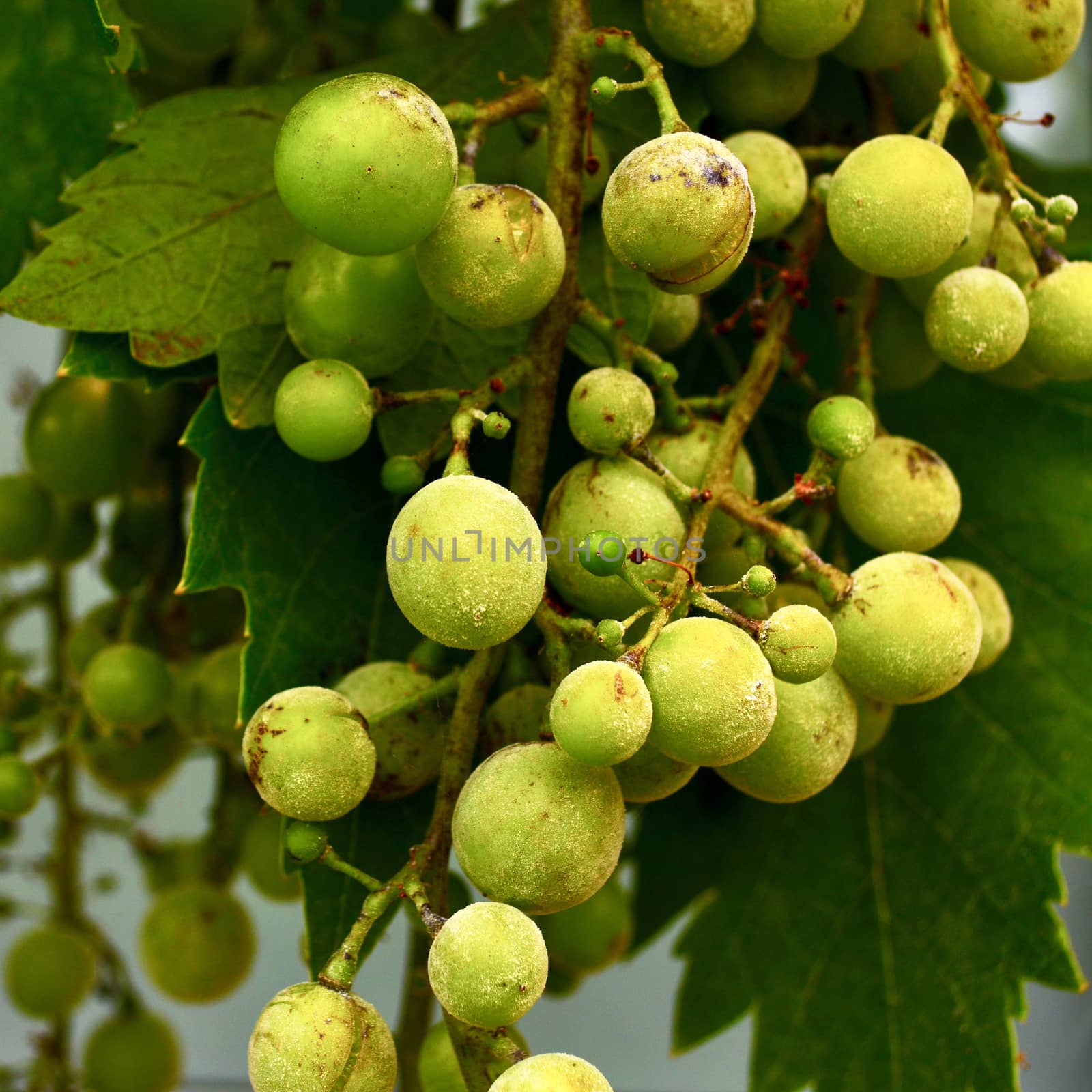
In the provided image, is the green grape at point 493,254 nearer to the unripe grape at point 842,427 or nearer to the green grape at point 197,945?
the unripe grape at point 842,427

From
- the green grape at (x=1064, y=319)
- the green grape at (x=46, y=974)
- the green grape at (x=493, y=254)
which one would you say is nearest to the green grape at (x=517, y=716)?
the green grape at (x=493, y=254)

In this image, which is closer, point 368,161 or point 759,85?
point 368,161

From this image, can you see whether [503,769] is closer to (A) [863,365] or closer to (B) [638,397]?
(B) [638,397]

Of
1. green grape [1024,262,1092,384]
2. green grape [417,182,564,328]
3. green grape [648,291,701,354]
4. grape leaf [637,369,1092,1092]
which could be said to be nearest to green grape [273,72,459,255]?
green grape [417,182,564,328]

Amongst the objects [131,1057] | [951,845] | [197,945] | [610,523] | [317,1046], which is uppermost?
[610,523]

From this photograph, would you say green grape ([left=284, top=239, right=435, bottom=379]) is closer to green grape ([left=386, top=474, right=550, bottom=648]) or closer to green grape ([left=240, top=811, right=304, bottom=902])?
green grape ([left=386, top=474, right=550, bottom=648])

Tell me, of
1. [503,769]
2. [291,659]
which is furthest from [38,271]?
[503,769]

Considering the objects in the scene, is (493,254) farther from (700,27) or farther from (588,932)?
(588,932)

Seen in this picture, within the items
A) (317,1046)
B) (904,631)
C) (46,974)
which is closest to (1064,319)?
(904,631)
